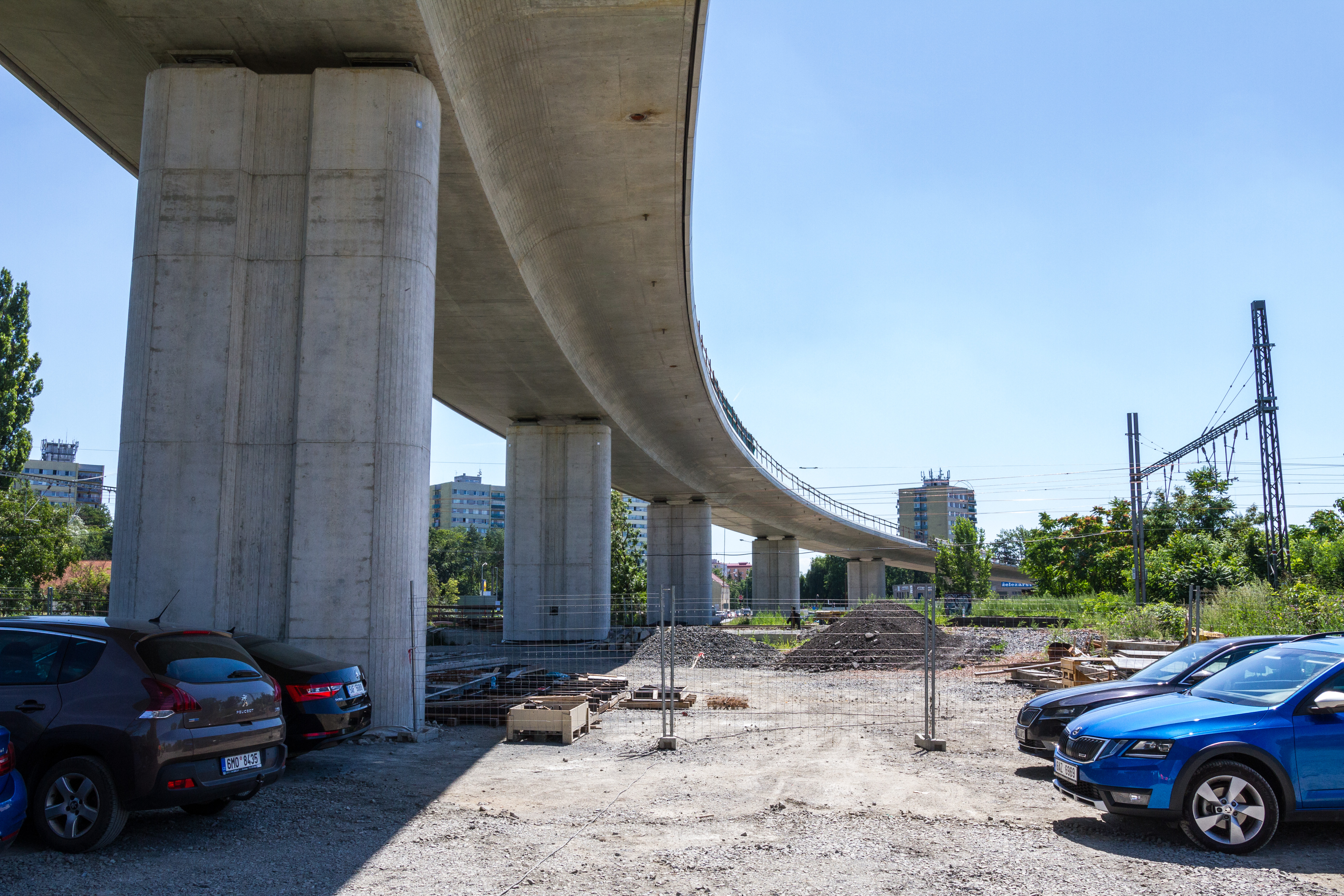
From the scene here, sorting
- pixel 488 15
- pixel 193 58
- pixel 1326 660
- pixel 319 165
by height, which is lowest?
pixel 1326 660

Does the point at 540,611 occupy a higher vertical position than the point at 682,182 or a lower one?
lower

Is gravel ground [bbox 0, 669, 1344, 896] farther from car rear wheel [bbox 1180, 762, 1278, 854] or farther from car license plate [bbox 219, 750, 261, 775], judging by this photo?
car license plate [bbox 219, 750, 261, 775]

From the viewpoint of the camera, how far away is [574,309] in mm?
23078

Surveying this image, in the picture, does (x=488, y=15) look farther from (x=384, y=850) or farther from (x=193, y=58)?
(x=384, y=850)

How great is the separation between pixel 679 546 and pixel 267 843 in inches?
1811

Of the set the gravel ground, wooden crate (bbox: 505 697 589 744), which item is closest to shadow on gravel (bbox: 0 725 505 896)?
the gravel ground

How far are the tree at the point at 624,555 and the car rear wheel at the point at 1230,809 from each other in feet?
174

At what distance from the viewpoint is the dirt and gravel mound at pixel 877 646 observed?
24484mm

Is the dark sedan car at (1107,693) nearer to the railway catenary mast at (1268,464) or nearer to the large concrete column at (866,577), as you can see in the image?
the railway catenary mast at (1268,464)

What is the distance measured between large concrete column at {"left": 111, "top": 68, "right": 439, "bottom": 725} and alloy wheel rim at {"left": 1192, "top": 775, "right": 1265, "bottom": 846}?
28.6 ft

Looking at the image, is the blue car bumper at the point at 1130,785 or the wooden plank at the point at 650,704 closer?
the blue car bumper at the point at 1130,785

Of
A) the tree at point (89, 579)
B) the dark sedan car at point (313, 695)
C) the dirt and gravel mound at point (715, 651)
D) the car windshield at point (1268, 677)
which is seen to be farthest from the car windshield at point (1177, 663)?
the tree at point (89, 579)

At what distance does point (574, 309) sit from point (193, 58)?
11.7 metres

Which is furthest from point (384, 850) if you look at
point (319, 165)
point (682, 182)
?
point (682, 182)
